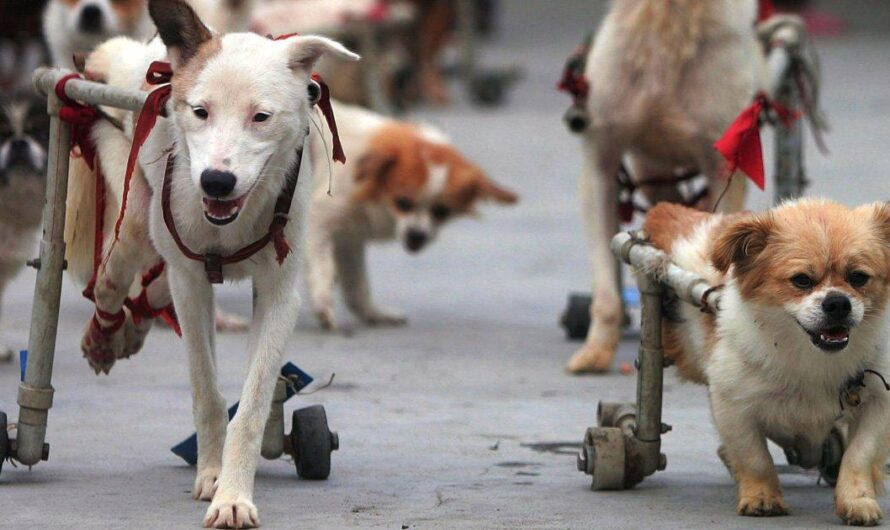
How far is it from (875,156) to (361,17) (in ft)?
16.4

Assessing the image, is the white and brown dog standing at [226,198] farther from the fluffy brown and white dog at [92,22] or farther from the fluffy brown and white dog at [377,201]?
the fluffy brown and white dog at [377,201]

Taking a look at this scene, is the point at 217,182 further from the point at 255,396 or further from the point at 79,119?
the point at 79,119

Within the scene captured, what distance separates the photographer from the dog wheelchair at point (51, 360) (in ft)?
14.7

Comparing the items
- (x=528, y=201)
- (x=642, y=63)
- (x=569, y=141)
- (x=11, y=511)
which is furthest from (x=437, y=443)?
(x=569, y=141)

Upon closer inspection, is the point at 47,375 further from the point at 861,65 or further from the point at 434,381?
the point at 861,65

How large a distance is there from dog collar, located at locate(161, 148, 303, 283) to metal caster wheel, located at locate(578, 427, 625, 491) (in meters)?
0.99

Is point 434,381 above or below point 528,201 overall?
below

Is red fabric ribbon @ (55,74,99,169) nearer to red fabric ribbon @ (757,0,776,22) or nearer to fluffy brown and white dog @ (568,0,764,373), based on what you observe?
fluffy brown and white dog @ (568,0,764,373)

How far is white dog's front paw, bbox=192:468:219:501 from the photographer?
4312 millimetres

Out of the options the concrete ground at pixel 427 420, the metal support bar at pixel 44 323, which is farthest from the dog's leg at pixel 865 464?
the metal support bar at pixel 44 323

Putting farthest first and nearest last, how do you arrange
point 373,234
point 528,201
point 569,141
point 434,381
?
point 569,141 → point 528,201 → point 373,234 → point 434,381

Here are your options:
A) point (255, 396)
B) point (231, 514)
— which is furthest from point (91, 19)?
point (231, 514)

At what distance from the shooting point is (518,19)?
25766 mm

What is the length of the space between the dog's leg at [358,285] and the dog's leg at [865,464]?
4.13 metres
